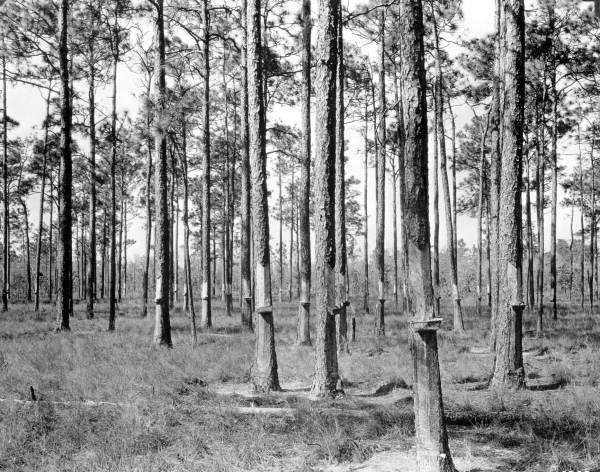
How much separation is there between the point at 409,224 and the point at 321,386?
3773 mm

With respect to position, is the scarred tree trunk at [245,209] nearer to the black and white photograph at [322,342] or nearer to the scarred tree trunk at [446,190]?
the black and white photograph at [322,342]

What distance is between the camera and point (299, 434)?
5336 mm

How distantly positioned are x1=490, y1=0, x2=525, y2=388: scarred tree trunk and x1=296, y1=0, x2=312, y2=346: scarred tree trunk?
544 centimetres

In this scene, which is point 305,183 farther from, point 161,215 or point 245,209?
point 161,215

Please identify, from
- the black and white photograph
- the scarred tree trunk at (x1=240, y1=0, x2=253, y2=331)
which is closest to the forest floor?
the black and white photograph

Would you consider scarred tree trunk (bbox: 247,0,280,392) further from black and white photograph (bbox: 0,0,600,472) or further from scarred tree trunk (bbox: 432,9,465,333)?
scarred tree trunk (bbox: 432,9,465,333)

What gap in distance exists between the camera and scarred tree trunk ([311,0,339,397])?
709cm

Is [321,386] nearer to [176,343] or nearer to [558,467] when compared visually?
[558,467]

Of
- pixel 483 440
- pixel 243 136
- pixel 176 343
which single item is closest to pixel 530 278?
pixel 243 136

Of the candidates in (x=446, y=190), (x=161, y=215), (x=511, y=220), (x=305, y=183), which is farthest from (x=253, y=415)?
(x=446, y=190)

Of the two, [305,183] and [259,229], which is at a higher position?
[305,183]

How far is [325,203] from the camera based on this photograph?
7.17 m

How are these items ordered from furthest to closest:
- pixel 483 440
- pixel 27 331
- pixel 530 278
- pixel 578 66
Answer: pixel 530 278 < pixel 578 66 < pixel 27 331 < pixel 483 440

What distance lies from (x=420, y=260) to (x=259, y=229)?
13.2ft
